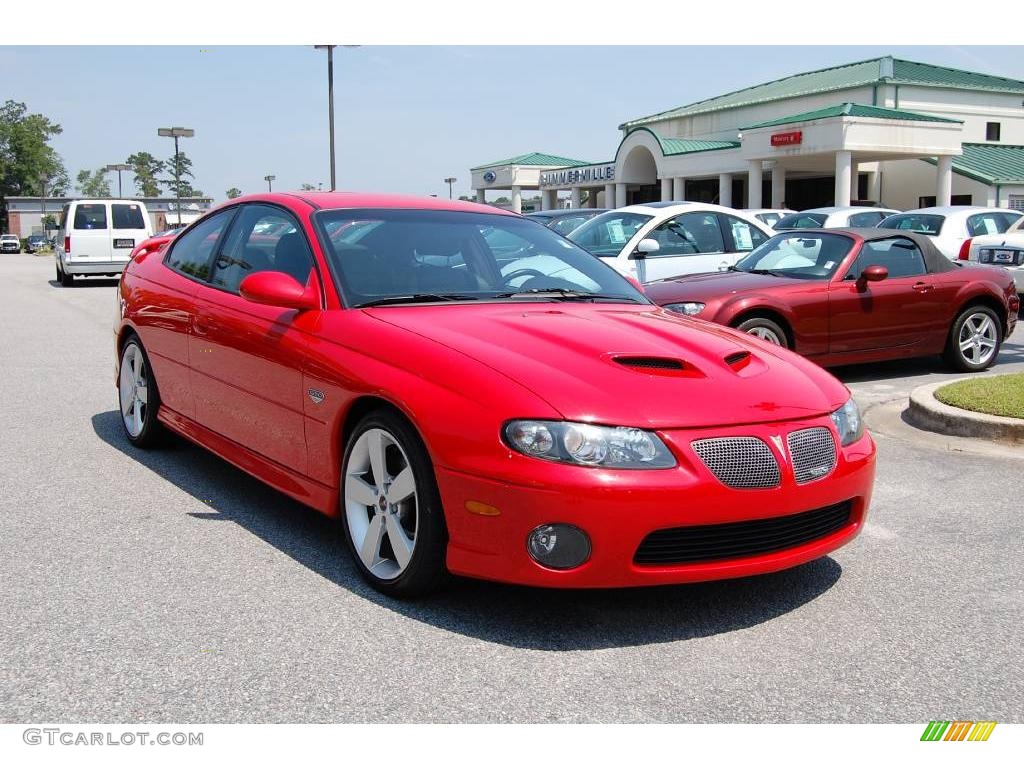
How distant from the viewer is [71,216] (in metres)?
23.5

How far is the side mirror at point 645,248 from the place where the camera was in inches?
421

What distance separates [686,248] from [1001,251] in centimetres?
508

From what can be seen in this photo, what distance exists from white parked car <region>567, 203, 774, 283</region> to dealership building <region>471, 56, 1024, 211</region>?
77.1ft

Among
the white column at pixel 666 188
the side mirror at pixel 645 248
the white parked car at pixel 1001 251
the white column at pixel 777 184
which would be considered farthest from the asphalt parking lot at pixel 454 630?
the white column at pixel 666 188

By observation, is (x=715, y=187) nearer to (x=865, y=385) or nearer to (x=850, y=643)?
(x=865, y=385)

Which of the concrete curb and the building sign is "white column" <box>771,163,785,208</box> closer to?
the building sign

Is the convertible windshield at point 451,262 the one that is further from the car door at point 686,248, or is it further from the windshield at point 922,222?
the windshield at point 922,222

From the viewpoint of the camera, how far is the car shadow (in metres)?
3.71

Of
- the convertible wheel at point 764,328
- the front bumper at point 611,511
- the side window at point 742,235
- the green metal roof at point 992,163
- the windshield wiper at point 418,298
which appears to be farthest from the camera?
the green metal roof at point 992,163

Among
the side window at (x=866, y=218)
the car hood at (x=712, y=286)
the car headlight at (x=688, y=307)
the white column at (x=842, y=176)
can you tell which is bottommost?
the car headlight at (x=688, y=307)

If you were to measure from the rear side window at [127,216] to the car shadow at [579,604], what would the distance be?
20605 mm

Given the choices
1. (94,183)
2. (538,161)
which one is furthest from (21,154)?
(538,161)
